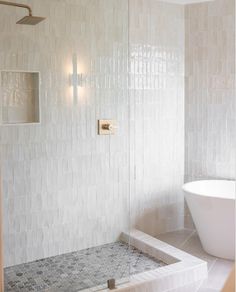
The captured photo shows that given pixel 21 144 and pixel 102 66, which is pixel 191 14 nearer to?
pixel 102 66

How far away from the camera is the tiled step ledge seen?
10.9 ft

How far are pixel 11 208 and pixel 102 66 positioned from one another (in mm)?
1508

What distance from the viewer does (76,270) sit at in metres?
3.50

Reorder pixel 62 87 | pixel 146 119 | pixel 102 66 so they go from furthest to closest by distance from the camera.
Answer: pixel 146 119
pixel 102 66
pixel 62 87

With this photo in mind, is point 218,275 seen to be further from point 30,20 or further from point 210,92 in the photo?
point 30,20

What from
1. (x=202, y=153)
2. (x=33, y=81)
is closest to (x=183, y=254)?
(x=202, y=153)

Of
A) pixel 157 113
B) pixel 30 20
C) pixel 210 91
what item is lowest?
pixel 157 113

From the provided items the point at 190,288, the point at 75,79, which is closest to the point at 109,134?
the point at 75,79

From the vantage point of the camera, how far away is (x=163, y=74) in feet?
15.5

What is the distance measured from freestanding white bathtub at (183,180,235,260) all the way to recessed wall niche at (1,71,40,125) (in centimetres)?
167

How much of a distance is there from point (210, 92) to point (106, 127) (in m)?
1.39

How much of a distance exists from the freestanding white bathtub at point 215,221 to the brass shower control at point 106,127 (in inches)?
36.6

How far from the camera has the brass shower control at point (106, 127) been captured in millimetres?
4031

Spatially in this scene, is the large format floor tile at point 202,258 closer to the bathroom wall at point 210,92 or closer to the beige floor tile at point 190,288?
the beige floor tile at point 190,288
